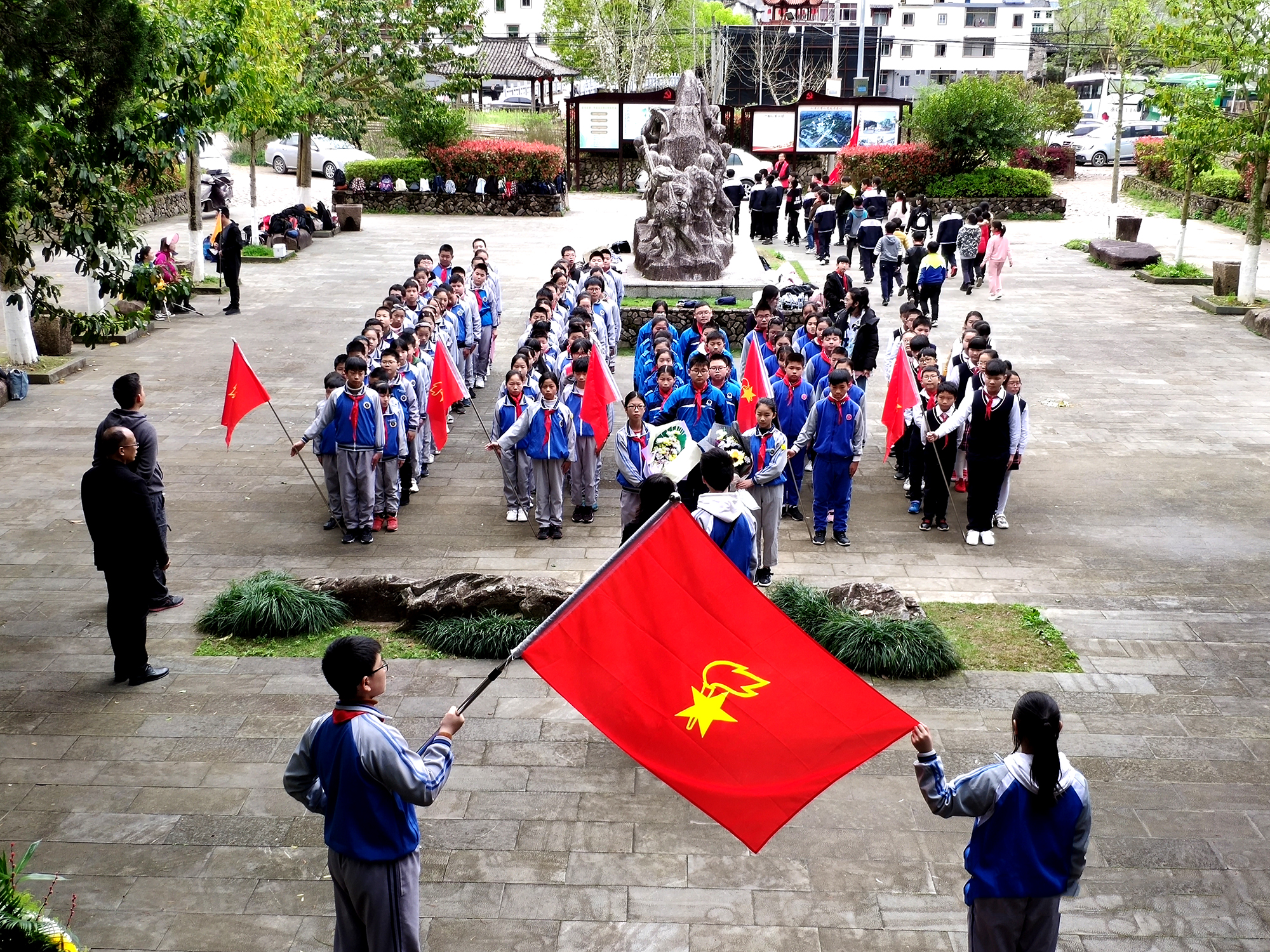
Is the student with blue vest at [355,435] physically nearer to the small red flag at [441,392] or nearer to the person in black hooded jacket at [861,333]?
the small red flag at [441,392]

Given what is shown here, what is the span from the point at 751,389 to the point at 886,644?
4.04 metres

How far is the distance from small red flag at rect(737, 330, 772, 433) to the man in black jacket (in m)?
4.89

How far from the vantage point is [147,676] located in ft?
25.6

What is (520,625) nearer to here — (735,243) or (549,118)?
(735,243)

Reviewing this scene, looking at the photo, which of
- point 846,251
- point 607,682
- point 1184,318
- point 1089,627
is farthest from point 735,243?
point 607,682

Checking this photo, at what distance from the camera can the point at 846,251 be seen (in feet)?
88.4

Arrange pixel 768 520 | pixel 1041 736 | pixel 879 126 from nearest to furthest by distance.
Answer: pixel 1041 736 → pixel 768 520 → pixel 879 126

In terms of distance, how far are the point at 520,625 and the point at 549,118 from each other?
3779cm

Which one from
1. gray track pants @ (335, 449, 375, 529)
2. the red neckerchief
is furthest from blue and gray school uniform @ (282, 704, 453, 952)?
gray track pants @ (335, 449, 375, 529)

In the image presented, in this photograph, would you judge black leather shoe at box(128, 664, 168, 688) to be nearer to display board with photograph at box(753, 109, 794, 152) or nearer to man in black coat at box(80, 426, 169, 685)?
man in black coat at box(80, 426, 169, 685)

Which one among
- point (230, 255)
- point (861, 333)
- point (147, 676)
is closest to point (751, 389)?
point (861, 333)

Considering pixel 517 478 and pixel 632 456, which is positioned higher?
pixel 632 456

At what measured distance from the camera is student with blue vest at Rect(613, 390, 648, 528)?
9.37m

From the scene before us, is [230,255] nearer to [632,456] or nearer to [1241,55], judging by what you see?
[632,456]
